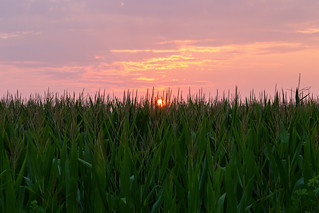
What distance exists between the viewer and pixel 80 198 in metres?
3.28

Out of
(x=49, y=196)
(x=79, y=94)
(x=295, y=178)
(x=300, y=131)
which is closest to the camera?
(x=49, y=196)

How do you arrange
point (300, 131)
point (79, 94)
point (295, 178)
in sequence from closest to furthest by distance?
point (295, 178) → point (300, 131) → point (79, 94)

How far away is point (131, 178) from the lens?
3186 mm

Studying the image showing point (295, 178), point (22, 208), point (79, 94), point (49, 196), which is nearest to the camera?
point (49, 196)

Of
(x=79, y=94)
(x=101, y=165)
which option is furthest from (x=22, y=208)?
(x=79, y=94)

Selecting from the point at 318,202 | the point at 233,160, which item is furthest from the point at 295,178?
the point at 233,160

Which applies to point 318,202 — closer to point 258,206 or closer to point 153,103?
point 258,206

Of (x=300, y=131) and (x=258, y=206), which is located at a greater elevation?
(x=300, y=131)

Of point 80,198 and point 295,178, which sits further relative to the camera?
point 295,178

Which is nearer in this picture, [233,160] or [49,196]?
[49,196]

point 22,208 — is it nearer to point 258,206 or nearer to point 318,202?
point 258,206

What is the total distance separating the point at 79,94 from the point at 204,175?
5352mm

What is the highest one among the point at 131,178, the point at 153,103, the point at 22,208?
the point at 153,103

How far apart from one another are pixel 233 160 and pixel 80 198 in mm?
1377
